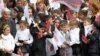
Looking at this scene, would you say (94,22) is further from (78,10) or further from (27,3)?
(27,3)

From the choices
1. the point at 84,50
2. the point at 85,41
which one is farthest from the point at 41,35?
the point at 84,50

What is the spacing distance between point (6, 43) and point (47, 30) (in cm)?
121

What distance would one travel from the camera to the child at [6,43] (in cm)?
1299

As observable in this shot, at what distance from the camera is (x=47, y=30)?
13.7 meters

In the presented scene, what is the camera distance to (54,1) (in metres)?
14.8

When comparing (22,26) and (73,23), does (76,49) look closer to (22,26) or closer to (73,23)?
(73,23)

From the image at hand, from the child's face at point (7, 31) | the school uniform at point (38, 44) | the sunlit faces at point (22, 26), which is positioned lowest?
the school uniform at point (38, 44)

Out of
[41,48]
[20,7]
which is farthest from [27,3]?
[41,48]

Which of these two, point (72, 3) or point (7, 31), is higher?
point (72, 3)

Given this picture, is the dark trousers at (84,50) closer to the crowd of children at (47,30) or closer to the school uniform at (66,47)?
the crowd of children at (47,30)

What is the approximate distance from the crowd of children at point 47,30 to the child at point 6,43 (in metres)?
0.13

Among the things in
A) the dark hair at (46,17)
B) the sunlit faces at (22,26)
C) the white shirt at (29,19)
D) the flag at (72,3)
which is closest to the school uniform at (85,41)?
the flag at (72,3)

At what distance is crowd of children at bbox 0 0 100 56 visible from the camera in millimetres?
13492

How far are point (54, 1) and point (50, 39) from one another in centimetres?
141
